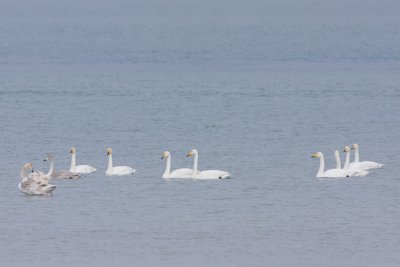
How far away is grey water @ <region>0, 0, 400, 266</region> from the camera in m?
30.1

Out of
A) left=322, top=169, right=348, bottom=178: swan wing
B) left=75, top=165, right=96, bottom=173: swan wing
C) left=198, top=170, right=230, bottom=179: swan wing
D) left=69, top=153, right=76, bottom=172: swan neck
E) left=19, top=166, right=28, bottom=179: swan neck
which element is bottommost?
left=19, top=166, right=28, bottom=179: swan neck

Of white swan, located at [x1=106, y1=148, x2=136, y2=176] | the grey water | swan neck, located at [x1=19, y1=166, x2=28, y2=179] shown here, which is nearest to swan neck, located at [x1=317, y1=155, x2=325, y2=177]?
the grey water

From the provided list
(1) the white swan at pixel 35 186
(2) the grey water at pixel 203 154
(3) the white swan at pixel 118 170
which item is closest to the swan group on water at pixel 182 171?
(3) the white swan at pixel 118 170

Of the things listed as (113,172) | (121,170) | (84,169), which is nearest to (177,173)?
(121,170)

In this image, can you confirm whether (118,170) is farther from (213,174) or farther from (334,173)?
(334,173)

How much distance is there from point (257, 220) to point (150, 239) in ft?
10.7

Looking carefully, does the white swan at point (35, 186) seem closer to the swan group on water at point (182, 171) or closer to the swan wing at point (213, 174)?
the swan group on water at point (182, 171)

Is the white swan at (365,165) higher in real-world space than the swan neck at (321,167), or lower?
higher

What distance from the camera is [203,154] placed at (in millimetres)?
44906

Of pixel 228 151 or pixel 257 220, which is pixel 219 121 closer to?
pixel 228 151

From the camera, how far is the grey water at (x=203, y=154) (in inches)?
1185

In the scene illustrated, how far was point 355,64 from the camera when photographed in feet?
295

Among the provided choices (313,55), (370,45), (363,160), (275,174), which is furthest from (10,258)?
(370,45)

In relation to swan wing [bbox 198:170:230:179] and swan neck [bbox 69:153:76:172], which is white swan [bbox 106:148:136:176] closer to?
swan neck [bbox 69:153:76:172]
